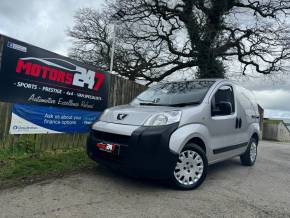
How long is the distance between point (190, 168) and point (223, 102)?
1.50m

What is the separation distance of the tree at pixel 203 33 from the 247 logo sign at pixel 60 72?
10.0 m

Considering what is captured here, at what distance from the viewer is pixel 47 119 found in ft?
20.0

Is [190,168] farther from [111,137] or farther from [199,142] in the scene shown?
[111,137]

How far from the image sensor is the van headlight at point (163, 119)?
4074mm

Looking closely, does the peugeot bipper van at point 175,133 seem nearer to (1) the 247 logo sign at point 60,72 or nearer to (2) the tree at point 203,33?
(1) the 247 logo sign at point 60,72

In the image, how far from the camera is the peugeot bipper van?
391 cm

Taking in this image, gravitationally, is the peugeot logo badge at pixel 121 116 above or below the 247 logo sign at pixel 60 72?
below

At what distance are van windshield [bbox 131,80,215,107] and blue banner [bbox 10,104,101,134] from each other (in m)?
1.64

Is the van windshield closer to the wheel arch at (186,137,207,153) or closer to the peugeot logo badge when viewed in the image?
the wheel arch at (186,137,207,153)

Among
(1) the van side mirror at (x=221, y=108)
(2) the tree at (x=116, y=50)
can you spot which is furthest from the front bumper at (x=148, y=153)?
(2) the tree at (x=116, y=50)

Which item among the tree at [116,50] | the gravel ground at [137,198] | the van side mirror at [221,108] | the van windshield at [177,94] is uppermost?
the tree at [116,50]

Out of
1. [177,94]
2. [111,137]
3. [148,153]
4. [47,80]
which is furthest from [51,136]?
[148,153]

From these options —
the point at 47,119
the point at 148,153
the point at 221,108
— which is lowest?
the point at 148,153

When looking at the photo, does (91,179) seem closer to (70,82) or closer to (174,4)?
(70,82)
